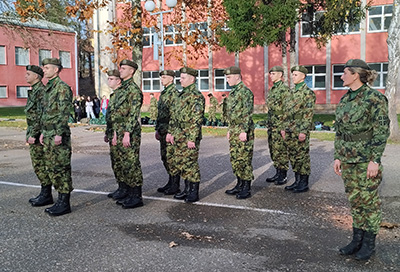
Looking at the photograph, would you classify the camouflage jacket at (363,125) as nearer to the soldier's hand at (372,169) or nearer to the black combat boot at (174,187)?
the soldier's hand at (372,169)

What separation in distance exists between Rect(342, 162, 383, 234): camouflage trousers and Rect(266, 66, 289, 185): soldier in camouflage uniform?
3650 millimetres

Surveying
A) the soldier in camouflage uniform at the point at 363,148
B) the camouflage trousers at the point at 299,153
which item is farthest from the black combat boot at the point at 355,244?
the camouflage trousers at the point at 299,153

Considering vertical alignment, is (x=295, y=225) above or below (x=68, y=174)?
below

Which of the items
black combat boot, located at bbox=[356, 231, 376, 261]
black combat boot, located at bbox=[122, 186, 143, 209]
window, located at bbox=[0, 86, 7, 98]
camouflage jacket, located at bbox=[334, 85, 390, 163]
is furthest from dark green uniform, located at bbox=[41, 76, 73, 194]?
window, located at bbox=[0, 86, 7, 98]

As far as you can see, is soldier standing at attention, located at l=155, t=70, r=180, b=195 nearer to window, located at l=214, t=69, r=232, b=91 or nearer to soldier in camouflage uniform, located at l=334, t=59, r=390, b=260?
soldier in camouflage uniform, located at l=334, t=59, r=390, b=260

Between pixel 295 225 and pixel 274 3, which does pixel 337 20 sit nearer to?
pixel 274 3

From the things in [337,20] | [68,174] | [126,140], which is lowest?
[68,174]

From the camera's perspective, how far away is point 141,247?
4945 millimetres

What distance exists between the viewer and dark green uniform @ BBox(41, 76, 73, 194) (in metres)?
6.25

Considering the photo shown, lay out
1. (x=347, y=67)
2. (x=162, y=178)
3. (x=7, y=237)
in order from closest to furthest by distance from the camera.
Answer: (x=347, y=67)
(x=7, y=237)
(x=162, y=178)

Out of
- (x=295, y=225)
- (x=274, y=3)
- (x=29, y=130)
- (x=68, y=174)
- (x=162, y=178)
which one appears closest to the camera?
(x=295, y=225)

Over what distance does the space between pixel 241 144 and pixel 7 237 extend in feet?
12.1

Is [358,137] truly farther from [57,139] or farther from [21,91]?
[21,91]

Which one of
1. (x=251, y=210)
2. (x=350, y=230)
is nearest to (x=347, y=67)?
(x=350, y=230)
